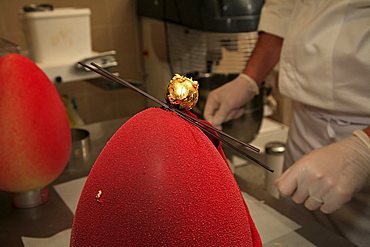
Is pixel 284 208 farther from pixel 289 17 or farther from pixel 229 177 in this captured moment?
pixel 289 17

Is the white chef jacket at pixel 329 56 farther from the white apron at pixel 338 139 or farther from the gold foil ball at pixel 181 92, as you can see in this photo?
the gold foil ball at pixel 181 92

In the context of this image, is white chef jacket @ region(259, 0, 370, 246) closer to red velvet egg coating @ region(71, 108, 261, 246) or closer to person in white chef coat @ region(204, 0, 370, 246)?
person in white chef coat @ region(204, 0, 370, 246)

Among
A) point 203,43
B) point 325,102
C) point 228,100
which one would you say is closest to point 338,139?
point 325,102

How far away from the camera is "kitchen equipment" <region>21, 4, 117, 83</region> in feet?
3.63

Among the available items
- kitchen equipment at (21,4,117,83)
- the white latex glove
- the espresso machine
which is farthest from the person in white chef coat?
kitchen equipment at (21,4,117,83)

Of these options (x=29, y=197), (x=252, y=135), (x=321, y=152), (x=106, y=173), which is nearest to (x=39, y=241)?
(x=29, y=197)

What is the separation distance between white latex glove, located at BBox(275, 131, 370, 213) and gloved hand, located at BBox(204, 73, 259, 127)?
0.30m

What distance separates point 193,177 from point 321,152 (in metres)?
0.38

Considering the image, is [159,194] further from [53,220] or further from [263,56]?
[263,56]

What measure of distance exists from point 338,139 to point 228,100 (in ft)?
Result: 0.84

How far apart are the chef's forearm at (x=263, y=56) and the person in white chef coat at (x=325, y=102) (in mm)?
12

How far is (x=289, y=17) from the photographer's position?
94 centimetres

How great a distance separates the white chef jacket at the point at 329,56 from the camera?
2.29 feet

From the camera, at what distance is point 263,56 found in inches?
38.9
